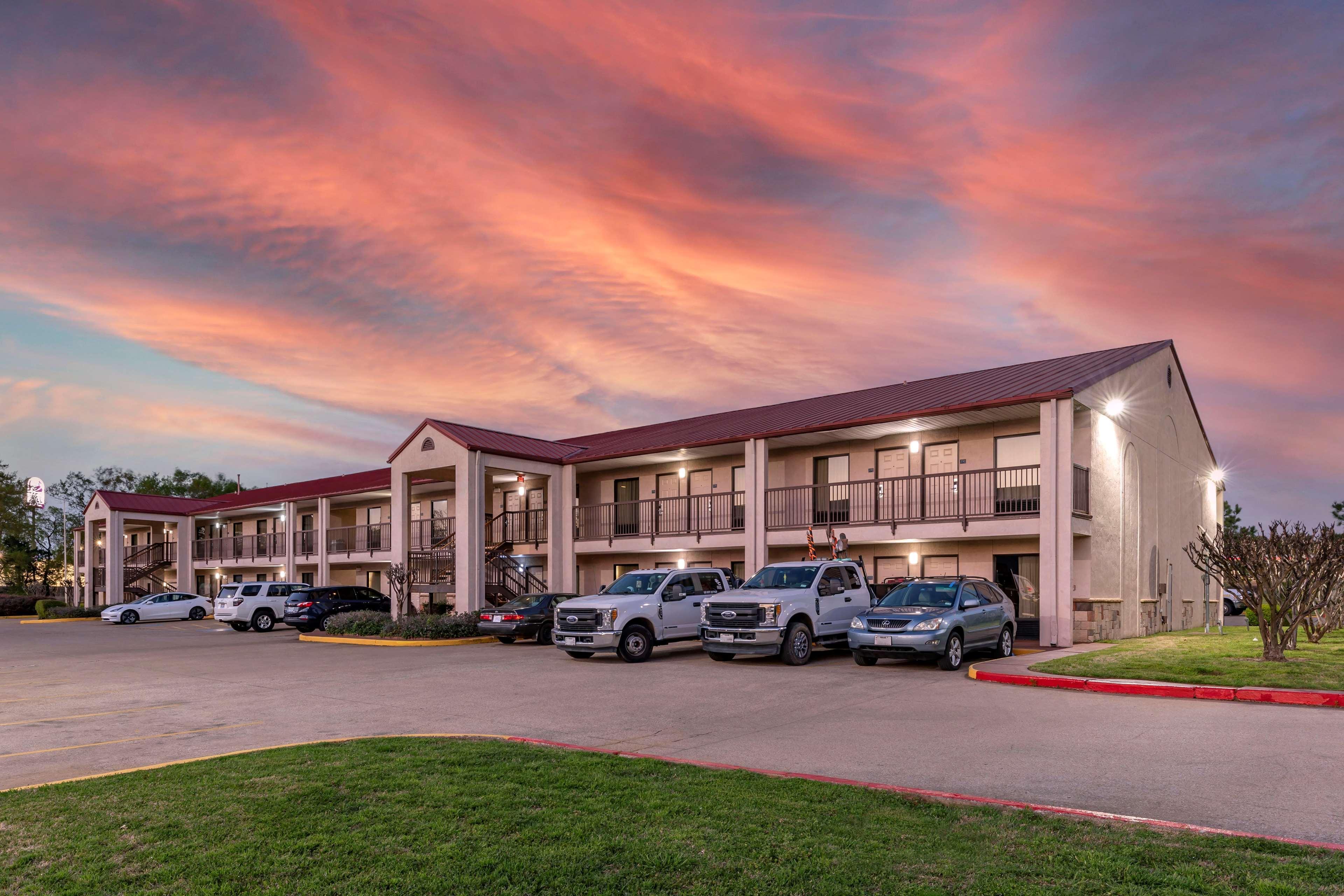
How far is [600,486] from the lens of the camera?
3653 centimetres

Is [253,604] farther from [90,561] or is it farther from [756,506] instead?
[90,561]

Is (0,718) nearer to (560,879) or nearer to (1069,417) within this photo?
(560,879)

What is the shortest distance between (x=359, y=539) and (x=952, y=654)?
1368 inches

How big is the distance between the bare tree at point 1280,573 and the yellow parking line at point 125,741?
645 inches

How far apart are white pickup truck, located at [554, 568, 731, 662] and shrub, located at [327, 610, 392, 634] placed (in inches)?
370

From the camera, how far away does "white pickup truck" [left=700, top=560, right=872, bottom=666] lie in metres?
18.4

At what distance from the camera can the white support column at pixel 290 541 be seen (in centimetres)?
4581

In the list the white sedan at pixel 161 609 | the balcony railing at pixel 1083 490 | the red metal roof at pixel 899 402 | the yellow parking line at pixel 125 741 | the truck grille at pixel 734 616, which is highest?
the red metal roof at pixel 899 402

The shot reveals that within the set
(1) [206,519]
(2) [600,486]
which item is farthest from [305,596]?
(1) [206,519]

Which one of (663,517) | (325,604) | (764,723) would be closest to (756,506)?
(663,517)

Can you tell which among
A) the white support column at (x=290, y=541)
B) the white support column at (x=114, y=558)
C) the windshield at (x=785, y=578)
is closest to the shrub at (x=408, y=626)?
the windshield at (x=785, y=578)

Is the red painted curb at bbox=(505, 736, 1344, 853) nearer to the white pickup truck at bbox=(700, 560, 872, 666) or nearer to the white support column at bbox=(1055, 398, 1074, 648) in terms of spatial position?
the white pickup truck at bbox=(700, 560, 872, 666)

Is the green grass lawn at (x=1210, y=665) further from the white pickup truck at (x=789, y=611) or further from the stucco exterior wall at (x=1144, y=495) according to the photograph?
the white pickup truck at (x=789, y=611)

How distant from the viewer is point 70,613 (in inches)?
1950
